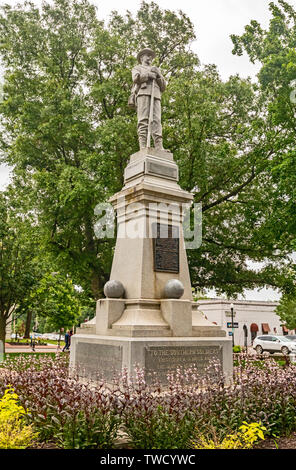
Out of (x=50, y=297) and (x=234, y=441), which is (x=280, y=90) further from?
(x=50, y=297)

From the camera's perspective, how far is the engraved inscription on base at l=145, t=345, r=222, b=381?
754 centimetres

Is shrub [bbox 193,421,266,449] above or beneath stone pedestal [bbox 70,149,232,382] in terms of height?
beneath

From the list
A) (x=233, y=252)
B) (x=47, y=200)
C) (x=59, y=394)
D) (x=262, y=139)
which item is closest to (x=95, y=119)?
(x=47, y=200)

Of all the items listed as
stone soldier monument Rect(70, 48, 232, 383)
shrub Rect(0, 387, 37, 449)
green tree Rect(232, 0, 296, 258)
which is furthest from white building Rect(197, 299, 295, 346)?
shrub Rect(0, 387, 37, 449)

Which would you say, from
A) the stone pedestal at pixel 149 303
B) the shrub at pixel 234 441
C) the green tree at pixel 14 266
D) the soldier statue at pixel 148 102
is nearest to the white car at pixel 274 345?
the green tree at pixel 14 266

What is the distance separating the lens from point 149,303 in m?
8.69

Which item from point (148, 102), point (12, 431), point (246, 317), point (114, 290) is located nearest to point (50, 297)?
point (148, 102)

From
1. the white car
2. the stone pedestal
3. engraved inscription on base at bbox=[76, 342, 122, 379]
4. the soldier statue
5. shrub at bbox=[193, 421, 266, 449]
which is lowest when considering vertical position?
the white car

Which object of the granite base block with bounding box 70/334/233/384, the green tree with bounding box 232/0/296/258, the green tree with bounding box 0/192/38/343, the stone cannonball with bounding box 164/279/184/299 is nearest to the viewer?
the granite base block with bounding box 70/334/233/384

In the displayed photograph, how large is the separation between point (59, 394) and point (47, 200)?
12585mm

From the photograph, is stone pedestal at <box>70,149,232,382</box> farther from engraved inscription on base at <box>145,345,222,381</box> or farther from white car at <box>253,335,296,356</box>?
white car at <box>253,335,296,356</box>

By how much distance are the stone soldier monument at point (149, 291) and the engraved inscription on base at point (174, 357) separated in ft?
0.06

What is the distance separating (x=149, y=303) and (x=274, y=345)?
2491cm

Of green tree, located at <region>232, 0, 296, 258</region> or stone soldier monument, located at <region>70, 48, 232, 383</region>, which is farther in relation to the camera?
green tree, located at <region>232, 0, 296, 258</region>
